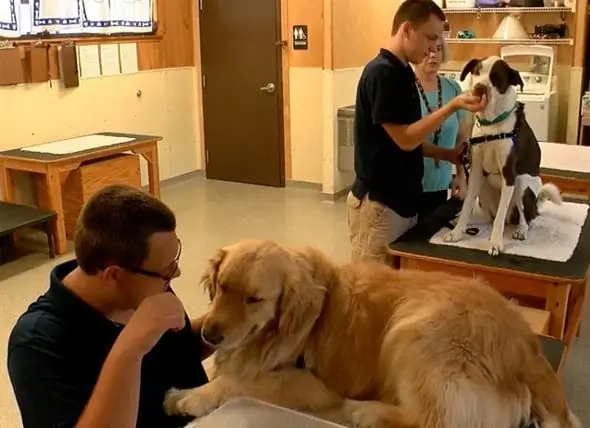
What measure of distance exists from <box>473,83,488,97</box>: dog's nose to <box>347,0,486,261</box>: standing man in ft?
0.13

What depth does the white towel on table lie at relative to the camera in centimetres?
268

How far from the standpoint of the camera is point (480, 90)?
2574 mm

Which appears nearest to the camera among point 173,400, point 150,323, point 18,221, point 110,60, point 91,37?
point 150,323

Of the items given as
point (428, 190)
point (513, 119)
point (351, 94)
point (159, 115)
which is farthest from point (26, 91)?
point (513, 119)

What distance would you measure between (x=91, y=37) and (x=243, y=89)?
63.6 inches

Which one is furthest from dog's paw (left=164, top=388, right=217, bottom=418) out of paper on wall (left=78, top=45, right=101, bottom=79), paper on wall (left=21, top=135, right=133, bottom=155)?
paper on wall (left=78, top=45, right=101, bottom=79)

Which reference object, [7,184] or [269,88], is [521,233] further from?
[269,88]

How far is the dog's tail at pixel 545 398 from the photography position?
5.16 feet

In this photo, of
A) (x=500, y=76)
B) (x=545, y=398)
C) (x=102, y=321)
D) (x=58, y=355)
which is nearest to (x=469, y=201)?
(x=500, y=76)

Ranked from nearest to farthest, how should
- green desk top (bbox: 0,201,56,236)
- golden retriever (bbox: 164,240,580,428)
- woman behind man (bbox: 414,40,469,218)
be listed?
1. golden retriever (bbox: 164,240,580,428)
2. woman behind man (bbox: 414,40,469,218)
3. green desk top (bbox: 0,201,56,236)

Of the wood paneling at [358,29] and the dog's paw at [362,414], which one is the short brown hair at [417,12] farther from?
the wood paneling at [358,29]

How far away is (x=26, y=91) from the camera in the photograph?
213 inches

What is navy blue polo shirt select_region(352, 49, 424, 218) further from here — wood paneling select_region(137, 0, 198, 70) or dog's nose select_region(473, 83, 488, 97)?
wood paneling select_region(137, 0, 198, 70)

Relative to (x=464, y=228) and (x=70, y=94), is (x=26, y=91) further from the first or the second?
(x=464, y=228)
